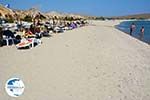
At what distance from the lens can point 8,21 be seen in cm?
3080

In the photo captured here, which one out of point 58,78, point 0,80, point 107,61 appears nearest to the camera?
point 0,80

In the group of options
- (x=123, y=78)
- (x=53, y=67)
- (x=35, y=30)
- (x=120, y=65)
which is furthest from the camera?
(x=35, y=30)

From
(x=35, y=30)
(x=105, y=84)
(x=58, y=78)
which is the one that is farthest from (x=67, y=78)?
(x=35, y=30)

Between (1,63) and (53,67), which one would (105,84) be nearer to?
(53,67)

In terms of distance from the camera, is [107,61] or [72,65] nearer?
[72,65]

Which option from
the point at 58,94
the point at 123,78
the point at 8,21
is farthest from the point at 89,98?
the point at 8,21

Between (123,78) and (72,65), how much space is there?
217 centimetres

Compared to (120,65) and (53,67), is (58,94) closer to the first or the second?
(53,67)

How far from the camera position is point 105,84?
7.38 meters

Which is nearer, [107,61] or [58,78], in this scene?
[58,78]

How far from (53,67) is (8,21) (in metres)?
22.9

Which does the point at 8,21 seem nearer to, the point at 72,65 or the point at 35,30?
the point at 35,30

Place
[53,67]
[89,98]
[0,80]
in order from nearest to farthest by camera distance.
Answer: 1. [89,98]
2. [0,80]
3. [53,67]

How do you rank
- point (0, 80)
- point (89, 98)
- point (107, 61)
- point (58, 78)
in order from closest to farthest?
point (89, 98)
point (0, 80)
point (58, 78)
point (107, 61)
